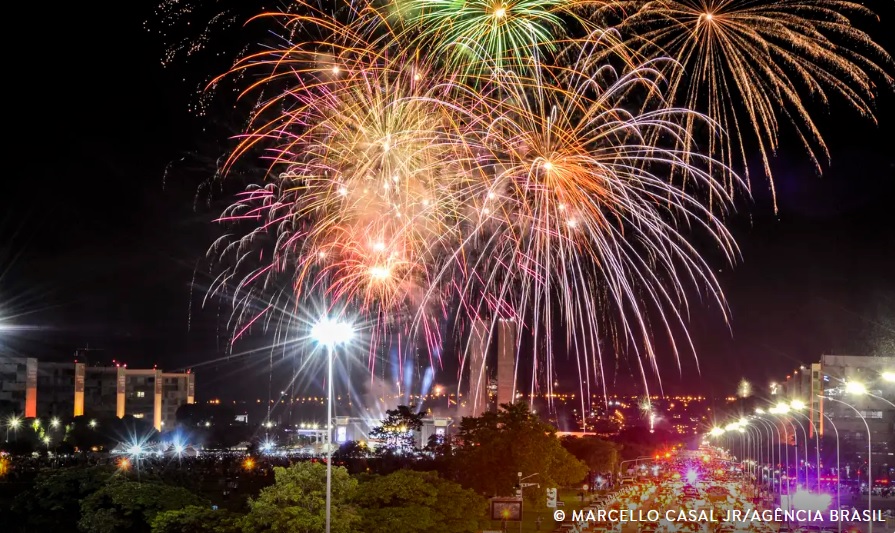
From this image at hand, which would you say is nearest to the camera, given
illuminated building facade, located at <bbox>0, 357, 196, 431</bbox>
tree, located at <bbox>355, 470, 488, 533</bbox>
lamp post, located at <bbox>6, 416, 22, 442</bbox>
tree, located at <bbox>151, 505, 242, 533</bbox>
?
tree, located at <bbox>355, 470, 488, 533</bbox>

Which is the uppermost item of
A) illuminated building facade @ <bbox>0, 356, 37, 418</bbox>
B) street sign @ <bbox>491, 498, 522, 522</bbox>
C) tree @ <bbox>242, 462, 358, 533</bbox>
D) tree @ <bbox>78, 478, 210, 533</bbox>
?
illuminated building facade @ <bbox>0, 356, 37, 418</bbox>

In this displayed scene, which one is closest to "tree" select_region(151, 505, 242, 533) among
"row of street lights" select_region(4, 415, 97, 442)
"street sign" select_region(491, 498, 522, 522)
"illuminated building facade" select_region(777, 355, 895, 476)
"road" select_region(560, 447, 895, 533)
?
"street sign" select_region(491, 498, 522, 522)

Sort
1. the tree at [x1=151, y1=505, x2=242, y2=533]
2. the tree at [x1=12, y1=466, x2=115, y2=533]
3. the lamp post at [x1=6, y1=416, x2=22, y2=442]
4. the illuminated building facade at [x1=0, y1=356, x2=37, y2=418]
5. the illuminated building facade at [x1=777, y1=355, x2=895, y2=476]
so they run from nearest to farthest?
the tree at [x1=151, y1=505, x2=242, y2=533]
the tree at [x1=12, y1=466, x2=115, y2=533]
the lamp post at [x1=6, y1=416, x2=22, y2=442]
the illuminated building facade at [x1=0, y1=356, x2=37, y2=418]
the illuminated building facade at [x1=777, y1=355, x2=895, y2=476]

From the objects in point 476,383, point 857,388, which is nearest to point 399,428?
point 476,383

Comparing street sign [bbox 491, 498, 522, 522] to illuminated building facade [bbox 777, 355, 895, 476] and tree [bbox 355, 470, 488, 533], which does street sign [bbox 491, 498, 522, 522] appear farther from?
illuminated building facade [bbox 777, 355, 895, 476]

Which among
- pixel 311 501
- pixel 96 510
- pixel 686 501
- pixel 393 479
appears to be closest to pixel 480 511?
pixel 393 479

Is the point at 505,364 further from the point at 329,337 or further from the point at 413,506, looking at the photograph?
the point at 329,337

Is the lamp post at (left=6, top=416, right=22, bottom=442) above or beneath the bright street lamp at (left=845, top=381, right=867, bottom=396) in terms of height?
beneath

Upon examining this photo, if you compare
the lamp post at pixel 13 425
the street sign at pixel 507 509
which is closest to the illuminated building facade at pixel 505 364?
the lamp post at pixel 13 425
